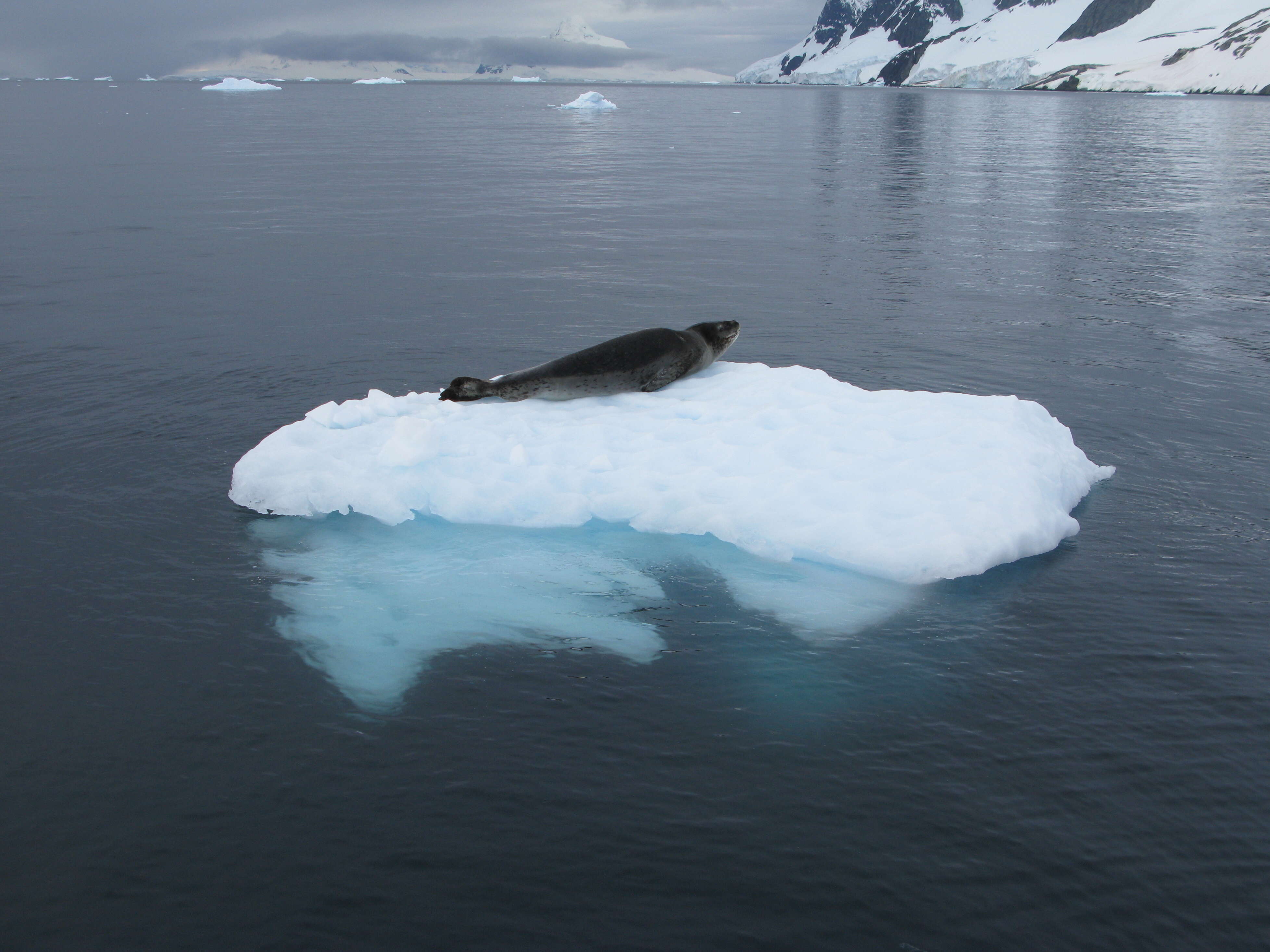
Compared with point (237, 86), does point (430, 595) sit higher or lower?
lower

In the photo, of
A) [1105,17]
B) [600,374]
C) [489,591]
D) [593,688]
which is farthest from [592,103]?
[1105,17]

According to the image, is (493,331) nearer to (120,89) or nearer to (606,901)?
(606,901)

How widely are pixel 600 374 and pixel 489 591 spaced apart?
3912 mm

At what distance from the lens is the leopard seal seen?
10.9 m

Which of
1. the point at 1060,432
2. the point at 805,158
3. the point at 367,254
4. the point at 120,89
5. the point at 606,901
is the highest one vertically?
the point at 120,89

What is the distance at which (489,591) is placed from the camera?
777 centimetres

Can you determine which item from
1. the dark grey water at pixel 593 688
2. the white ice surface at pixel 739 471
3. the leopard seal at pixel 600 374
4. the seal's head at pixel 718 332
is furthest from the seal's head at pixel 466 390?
the seal's head at pixel 718 332

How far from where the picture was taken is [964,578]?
26.5 feet

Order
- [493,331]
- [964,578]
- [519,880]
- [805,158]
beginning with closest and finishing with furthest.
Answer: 1. [519,880]
2. [964,578]
3. [493,331]
4. [805,158]

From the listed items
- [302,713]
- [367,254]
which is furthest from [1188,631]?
[367,254]

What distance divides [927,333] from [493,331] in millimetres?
7262

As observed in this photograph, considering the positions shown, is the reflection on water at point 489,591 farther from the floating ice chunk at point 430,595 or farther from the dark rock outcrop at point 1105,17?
the dark rock outcrop at point 1105,17

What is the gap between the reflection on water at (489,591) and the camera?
7.01 metres

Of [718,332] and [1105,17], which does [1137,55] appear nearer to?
[1105,17]
